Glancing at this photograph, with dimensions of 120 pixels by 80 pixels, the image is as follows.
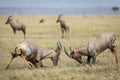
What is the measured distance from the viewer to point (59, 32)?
3588 cm

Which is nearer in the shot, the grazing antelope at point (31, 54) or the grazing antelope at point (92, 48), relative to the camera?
the grazing antelope at point (31, 54)

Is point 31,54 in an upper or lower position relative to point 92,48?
lower

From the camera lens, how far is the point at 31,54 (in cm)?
1540

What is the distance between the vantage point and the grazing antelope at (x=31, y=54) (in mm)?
15047

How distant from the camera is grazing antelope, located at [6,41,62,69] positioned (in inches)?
592

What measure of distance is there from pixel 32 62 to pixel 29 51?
73 cm

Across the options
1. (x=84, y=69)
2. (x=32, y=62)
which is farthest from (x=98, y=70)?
(x=32, y=62)

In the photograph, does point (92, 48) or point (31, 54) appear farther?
point (92, 48)

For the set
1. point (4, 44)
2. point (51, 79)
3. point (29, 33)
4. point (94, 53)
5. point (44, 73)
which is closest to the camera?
point (51, 79)

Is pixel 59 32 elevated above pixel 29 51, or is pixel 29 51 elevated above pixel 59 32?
pixel 29 51

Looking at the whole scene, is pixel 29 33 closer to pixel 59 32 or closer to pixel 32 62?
pixel 59 32

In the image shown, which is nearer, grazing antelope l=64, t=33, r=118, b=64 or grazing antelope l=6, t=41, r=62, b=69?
grazing antelope l=6, t=41, r=62, b=69

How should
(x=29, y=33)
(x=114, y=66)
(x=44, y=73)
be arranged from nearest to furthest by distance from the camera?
(x=44, y=73) → (x=114, y=66) → (x=29, y=33)

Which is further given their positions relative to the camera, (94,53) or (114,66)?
(94,53)
